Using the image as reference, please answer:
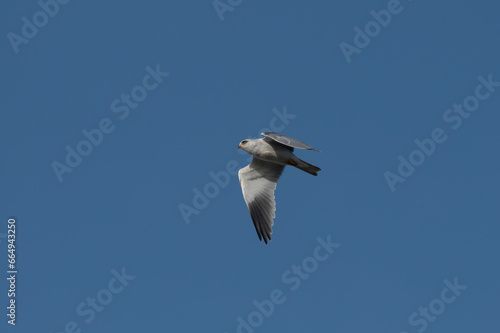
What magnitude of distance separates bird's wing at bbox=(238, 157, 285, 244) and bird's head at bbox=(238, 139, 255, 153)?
0.75 m

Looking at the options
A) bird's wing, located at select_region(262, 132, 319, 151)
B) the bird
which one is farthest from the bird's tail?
bird's wing, located at select_region(262, 132, 319, 151)

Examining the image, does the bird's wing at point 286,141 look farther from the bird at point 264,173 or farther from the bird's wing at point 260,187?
the bird's wing at point 260,187

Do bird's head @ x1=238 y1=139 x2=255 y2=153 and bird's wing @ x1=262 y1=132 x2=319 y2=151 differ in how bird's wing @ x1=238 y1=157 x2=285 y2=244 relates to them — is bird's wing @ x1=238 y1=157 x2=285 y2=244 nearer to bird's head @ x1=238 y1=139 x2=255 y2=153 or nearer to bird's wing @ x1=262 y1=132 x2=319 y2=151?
bird's head @ x1=238 y1=139 x2=255 y2=153

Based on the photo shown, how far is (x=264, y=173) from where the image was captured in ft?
128

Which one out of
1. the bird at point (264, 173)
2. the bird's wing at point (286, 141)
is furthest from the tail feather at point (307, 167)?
the bird's wing at point (286, 141)

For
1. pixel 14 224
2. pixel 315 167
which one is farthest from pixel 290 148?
pixel 14 224

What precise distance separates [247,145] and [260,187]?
130 cm

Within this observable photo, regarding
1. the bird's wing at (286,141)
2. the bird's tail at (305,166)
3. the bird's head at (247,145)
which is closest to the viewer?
the bird's wing at (286,141)

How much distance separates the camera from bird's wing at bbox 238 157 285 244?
38.2 metres

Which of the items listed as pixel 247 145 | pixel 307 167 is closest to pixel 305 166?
pixel 307 167

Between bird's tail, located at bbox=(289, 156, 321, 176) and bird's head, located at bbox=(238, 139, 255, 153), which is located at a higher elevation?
bird's head, located at bbox=(238, 139, 255, 153)

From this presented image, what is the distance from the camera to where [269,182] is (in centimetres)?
3894

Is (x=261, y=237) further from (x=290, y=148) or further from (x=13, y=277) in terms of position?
(x=13, y=277)

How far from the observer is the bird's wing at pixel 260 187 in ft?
125
